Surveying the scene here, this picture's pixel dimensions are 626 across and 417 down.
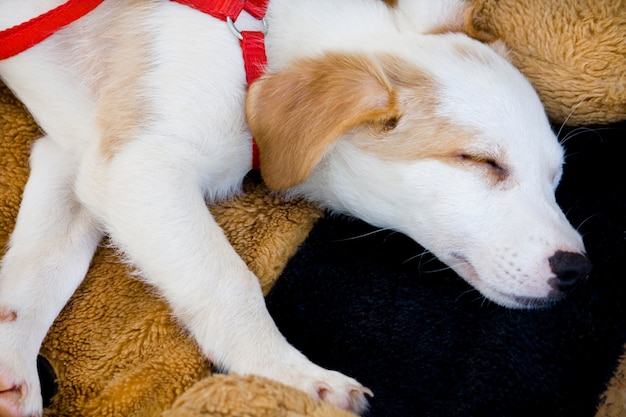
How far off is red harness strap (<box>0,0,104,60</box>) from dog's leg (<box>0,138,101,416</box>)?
33 centimetres

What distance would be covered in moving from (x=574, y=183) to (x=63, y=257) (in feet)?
5.66

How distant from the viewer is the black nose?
191cm

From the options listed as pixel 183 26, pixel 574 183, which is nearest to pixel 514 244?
pixel 574 183

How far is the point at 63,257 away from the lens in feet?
7.12

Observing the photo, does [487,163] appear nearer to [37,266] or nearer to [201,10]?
[201,10]

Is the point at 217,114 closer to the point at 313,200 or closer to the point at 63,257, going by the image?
the point at 313,200

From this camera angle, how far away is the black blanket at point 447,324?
1.85 m

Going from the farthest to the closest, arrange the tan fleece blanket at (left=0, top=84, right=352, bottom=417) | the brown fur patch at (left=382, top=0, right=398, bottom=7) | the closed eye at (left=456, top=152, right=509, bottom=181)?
the brown fur patch at (left=382, top=0, right=398, bottom=7) < the closed eye at (left=456, top=152, right=509, bottom=181) < the tan fleece blanket at (left=0, top=84, right=352, bottom=417)

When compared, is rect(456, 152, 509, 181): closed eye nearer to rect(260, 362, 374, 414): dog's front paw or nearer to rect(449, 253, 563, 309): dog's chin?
rect(449, 253, 563, 309): dog's chin

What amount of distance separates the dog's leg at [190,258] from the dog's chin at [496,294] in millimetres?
485

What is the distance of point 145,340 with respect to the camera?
79.4 inches

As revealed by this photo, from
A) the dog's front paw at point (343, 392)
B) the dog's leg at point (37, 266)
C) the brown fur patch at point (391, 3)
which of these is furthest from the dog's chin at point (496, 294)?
the dog's leg at point (37, 266)

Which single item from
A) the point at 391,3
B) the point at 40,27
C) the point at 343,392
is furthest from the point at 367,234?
the point at 40,27

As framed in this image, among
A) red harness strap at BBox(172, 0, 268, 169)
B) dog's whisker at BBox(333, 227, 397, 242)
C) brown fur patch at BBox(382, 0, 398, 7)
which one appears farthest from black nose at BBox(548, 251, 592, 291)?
brown fur patch at BBox(382, 0, 398, 7)
